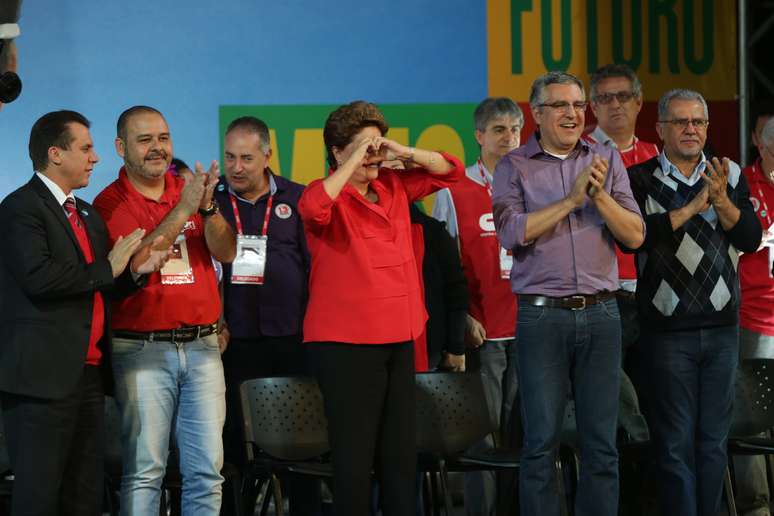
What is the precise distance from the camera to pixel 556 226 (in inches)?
158

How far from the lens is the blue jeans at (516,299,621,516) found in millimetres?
3969

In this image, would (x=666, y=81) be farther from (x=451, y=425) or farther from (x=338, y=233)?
(x=338, y=233)

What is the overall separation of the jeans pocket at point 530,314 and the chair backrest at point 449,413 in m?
0.62

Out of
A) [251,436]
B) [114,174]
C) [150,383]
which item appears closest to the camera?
Result: [150,383]

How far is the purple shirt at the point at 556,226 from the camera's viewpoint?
3979 millimetres

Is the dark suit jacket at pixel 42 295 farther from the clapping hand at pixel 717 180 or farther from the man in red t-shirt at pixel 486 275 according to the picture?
the clapping hand at pixel 717 180

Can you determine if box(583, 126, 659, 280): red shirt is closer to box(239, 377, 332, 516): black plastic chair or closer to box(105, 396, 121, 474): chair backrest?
box(239, 377, 332, 516): black plastic chair

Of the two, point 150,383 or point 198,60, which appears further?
point 198,60

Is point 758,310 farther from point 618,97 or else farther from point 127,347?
point 127,347

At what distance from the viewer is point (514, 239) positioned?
397 cm

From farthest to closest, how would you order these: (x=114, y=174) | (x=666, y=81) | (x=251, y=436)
A: (x=666, y=81)
(x=114, y=174)
(x=251, y=436)

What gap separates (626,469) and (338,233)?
2.06 m

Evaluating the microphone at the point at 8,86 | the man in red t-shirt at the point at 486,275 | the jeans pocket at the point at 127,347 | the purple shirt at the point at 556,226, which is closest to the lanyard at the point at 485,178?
the man in red t-shirt at the point at 486,275

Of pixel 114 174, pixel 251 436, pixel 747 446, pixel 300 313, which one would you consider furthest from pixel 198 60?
pixel 747 446
